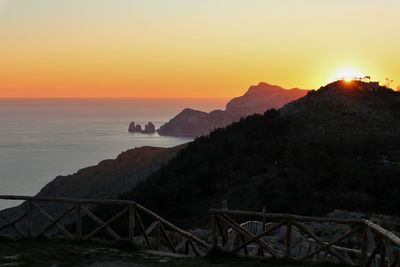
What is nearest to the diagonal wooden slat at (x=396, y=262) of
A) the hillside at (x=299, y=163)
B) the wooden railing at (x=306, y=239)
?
the wooden railing at (x=306, y=239)

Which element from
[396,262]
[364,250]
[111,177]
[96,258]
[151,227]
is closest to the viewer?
[396,262]

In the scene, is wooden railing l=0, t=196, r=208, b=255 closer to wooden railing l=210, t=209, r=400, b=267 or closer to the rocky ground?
the rocky ground

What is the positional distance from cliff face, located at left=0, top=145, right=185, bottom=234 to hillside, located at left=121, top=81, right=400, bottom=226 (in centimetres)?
999

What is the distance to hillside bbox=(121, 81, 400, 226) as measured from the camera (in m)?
31.7

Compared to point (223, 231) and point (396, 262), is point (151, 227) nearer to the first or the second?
point (223, 231)

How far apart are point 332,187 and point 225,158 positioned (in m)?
13.7

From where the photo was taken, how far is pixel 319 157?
38.5 m

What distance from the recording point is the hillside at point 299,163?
31688 millimetres

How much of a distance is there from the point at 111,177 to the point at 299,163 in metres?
32.7

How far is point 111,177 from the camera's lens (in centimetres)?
6556

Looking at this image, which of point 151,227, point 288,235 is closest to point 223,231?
point 288,235

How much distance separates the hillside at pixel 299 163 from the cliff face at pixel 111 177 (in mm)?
9989

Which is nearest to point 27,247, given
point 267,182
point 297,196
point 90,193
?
point 297,196

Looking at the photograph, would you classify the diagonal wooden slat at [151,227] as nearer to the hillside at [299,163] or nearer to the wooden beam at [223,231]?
the wooden beam at [223,231]
